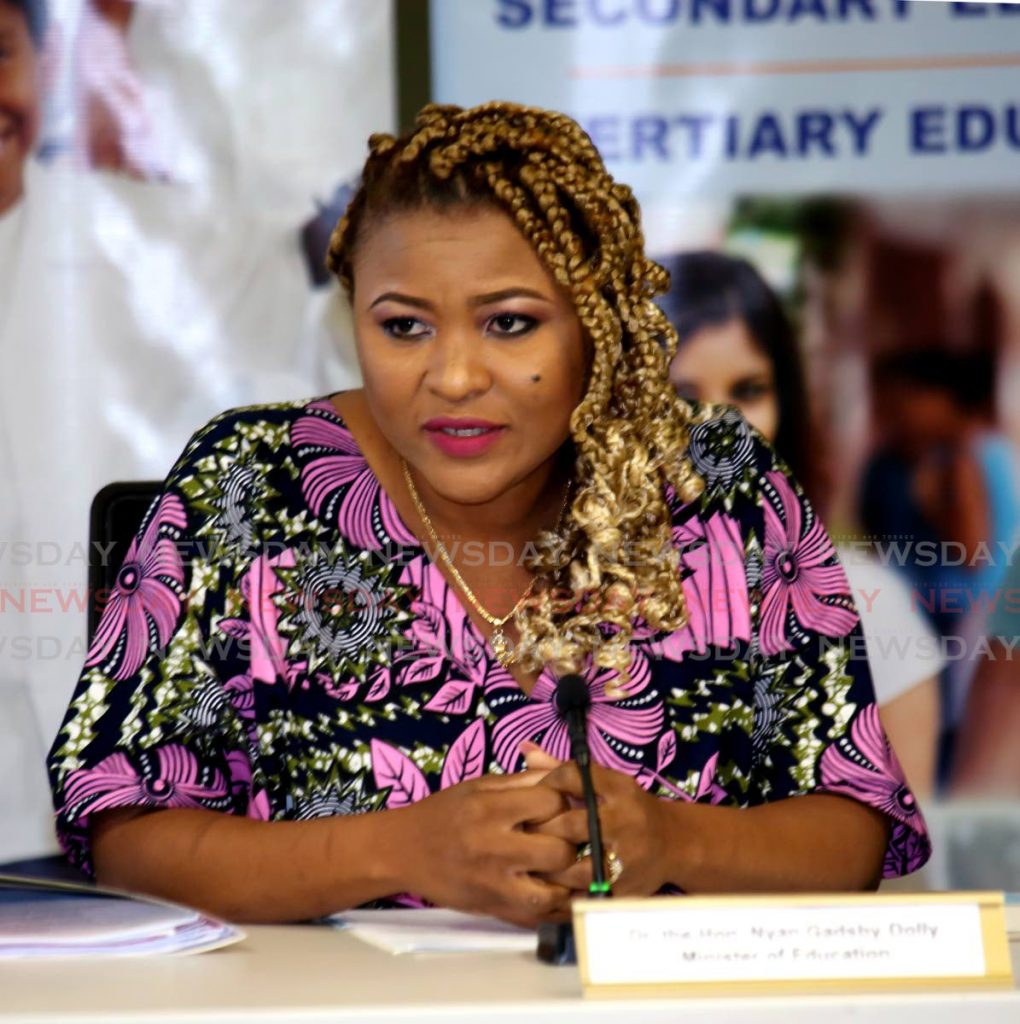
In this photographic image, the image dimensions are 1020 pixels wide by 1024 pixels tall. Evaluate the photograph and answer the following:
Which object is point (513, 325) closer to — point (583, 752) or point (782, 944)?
point (583, 752)

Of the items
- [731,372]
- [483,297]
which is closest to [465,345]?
[483,297]

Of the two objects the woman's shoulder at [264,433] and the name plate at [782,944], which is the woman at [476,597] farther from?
the name plate at [782,944]

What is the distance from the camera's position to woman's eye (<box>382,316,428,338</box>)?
1.79 meters

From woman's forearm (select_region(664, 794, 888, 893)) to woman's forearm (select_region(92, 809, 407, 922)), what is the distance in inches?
11.5

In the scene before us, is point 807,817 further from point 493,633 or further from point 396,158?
point 396,158

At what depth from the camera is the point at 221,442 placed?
1949 mm

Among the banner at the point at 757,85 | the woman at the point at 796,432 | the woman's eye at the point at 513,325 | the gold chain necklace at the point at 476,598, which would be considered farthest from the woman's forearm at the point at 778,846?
the banner at the point at 757,85

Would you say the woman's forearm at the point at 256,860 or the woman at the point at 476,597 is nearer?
the woman's forearm at the point at 256,860

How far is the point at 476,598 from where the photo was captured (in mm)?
1916

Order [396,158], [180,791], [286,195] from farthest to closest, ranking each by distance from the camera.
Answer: [286,195], [396,158], [180,791]

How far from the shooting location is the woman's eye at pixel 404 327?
1.79 m

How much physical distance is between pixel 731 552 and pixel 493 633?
32 cm

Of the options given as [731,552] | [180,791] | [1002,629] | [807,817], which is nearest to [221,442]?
[180,791]

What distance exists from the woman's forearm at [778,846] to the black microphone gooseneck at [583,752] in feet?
0.83
